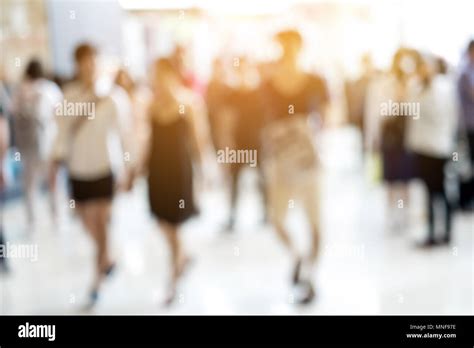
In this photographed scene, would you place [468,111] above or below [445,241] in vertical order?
above

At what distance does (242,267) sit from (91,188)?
2.92 ft

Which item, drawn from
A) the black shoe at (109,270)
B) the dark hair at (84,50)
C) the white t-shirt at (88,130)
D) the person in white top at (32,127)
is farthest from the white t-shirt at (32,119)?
the black shoe at (109,270)

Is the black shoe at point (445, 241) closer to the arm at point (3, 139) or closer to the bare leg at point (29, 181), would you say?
the bare leg at point (29, 181)

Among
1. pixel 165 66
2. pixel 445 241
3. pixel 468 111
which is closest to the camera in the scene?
pixel 165 66

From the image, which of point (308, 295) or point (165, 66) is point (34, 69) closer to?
point (165, 66)

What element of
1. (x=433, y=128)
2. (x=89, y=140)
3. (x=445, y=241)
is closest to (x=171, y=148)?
(x=89, y=140)

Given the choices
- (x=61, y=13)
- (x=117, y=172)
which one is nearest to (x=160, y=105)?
(x=117, y=172)

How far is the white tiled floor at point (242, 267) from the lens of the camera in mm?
3129

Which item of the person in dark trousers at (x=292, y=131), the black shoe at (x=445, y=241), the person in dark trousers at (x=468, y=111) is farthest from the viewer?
the person in dark trousers at (x=468, y=111)

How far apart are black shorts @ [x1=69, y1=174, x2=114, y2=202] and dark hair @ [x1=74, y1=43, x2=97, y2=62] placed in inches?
22.8

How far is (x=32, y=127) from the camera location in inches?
137

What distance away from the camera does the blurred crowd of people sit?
3.07m

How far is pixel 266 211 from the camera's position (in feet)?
11.0

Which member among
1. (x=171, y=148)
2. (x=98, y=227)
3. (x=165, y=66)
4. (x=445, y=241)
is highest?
(x=165, y=66)
